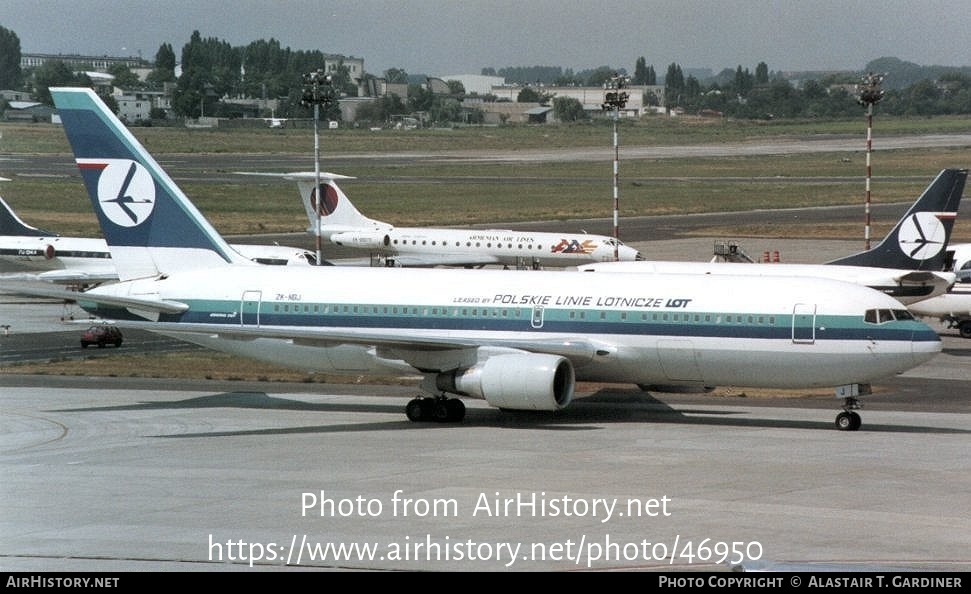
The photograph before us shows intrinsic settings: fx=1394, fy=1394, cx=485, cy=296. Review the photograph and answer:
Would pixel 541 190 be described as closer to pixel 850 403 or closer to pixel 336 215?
pixel 336 215

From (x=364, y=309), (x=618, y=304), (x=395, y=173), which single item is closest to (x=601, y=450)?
(x=618, y=304)

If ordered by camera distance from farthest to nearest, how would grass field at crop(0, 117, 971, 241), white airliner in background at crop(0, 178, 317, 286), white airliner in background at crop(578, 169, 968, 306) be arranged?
grass field at crop(0, 117, 971, 241)
white airliner in background at crop(0, 178, 317, 286)
white airliner in background at crop(578, 169, 968, 306)

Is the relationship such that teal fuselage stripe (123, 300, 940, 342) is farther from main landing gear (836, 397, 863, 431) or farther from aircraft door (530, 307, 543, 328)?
main landing gear (836, 397, 863, 431)

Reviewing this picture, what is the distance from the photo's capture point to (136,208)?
44.4 m

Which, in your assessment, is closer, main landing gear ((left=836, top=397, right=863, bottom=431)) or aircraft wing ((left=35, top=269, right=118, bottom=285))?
main landing gear ((left=836, top=397, right=863, bottom=431))

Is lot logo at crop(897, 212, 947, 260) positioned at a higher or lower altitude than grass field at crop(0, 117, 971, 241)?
higher

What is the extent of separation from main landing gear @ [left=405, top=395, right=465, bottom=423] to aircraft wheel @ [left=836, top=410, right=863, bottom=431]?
10.6 meters

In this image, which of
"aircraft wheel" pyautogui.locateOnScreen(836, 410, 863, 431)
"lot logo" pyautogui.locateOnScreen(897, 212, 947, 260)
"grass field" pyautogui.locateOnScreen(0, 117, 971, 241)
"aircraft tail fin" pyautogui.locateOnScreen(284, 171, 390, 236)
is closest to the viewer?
"aircraft wheel" pyautogui.locateOnScreen(836, 410, 863, 431)

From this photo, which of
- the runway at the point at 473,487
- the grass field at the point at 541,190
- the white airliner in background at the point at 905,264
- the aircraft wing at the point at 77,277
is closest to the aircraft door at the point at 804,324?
the runway at the point at 473,487

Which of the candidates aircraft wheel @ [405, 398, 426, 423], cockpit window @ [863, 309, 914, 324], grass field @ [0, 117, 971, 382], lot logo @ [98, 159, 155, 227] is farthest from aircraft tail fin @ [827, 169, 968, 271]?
grass field @ [0, 117, 971, 382]

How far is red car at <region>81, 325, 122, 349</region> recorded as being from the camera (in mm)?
59844

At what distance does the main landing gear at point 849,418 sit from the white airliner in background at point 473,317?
47 mm

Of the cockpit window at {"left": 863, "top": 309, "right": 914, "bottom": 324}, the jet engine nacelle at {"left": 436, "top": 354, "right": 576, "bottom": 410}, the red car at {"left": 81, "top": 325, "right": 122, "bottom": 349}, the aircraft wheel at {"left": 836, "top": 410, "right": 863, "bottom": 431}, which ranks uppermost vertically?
the cockpit window at {"left": 863, "top": 309, "right": 914, "bottom": 324}

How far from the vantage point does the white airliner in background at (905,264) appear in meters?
53.5
